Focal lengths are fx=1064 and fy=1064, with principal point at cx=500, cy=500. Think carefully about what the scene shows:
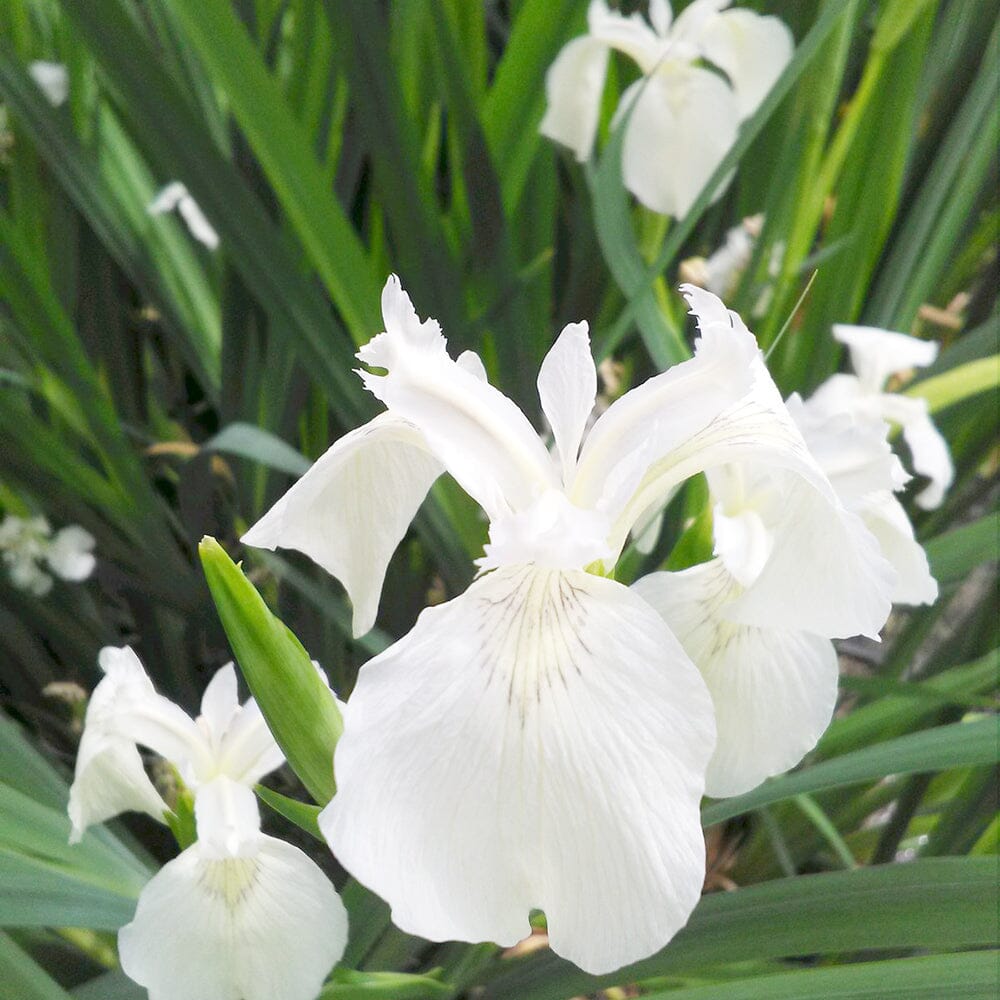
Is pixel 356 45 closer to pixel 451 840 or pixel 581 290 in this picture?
pixel 581 290

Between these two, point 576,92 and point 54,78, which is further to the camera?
point 54,78

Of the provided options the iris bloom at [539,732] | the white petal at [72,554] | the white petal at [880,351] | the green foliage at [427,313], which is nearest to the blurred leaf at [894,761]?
the green foliage at [427,313]

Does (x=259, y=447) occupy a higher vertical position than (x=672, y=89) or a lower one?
lower

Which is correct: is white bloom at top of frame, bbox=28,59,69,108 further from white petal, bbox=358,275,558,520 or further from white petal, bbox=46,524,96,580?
white petal, bbox=358,275,558,520

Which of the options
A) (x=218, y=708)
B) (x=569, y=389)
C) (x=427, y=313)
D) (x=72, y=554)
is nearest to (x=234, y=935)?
(x=218, y=708)

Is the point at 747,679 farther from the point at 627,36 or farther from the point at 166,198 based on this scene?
the point at 166,198

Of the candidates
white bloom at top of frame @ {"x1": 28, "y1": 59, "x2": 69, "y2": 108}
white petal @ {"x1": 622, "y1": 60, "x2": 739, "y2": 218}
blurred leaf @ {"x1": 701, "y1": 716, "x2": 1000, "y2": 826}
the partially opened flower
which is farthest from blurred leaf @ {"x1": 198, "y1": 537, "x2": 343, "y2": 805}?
white bloom at top of frame @ {"x1": 28, "y1": 59, "x2": 69, "y2": 108}

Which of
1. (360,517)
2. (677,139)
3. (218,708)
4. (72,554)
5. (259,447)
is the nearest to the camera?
(360,517)
